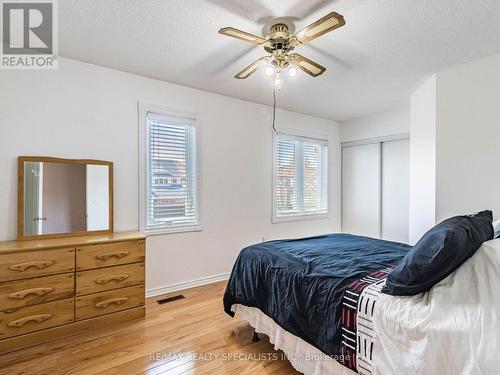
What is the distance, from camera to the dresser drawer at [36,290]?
6.46ft

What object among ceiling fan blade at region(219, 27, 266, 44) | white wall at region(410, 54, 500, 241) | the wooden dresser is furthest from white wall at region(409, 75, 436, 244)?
the wooden dresser

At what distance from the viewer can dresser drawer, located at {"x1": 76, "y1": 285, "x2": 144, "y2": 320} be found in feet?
7.34

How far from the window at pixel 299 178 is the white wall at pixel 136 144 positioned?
19 centimetres

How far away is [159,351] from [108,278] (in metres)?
0.79

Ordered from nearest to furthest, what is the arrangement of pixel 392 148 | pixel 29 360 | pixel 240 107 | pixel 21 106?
pixel 29 360
pixel 21 106
pixel 240 107
pixel 392 148

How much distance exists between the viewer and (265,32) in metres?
2.09

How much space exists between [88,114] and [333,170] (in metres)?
3.83

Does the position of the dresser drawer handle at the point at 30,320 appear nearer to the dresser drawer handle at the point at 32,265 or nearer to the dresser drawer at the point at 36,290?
the dresser drawer at the point at 36,290

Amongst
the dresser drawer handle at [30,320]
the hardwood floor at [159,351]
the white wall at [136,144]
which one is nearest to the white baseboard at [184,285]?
the white wall at [136,144]

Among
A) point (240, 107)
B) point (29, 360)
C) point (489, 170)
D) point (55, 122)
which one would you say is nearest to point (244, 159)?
point (240, 107)

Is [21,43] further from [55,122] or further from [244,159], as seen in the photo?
[244,159]

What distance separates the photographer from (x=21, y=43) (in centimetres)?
226

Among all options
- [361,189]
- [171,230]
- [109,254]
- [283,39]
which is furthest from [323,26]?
[361,189]

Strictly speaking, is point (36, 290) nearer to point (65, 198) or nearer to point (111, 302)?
point (111, 302)
